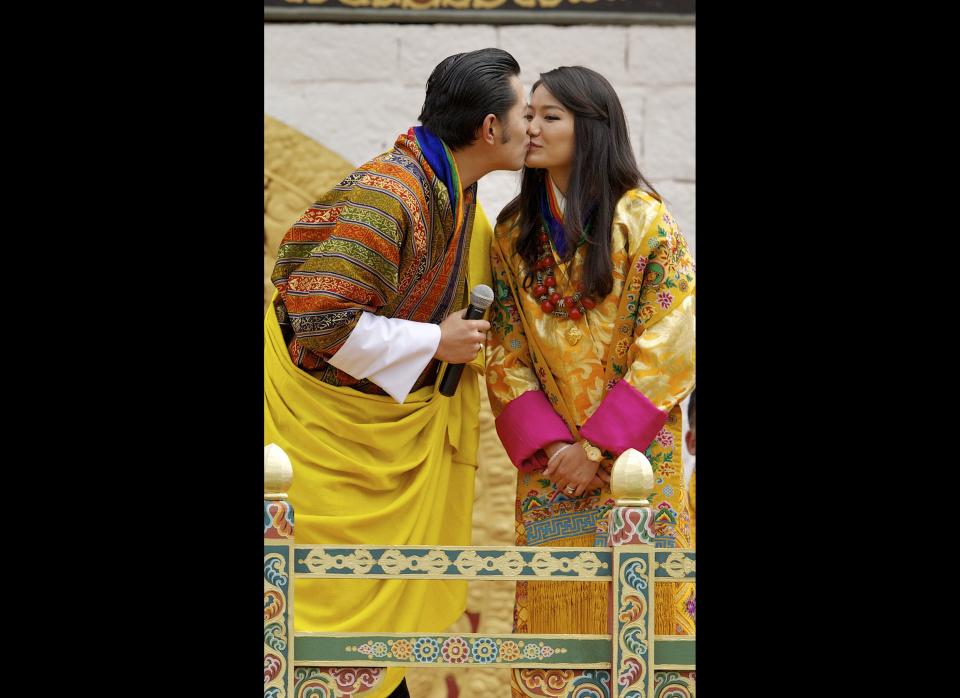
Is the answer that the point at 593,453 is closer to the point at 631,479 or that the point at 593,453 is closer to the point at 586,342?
the point at 586,342

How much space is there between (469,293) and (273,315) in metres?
0.47

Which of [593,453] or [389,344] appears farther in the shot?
[593,453]

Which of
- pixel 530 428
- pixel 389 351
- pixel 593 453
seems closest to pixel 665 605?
pixel 593 453

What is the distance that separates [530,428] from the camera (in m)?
3.65

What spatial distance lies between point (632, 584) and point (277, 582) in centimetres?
72

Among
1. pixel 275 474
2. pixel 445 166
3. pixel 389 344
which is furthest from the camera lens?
pixel 445 166

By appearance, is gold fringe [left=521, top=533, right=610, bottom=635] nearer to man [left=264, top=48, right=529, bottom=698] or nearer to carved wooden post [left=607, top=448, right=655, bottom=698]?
man [left=264, top=48, right=529, bottom=698]

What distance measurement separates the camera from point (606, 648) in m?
3.15

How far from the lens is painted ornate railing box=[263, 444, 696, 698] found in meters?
3.12

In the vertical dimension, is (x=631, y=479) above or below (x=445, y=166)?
below

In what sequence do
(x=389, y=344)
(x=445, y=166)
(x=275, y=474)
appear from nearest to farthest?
1. (x=275, y=474)
2. (x=389, y=344)
3. (x=445, y=166)

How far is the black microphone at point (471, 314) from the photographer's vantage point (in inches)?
138

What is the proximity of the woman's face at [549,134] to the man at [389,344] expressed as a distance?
4 cm

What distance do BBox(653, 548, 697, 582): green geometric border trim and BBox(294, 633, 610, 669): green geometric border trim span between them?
Result: 0.18 m
